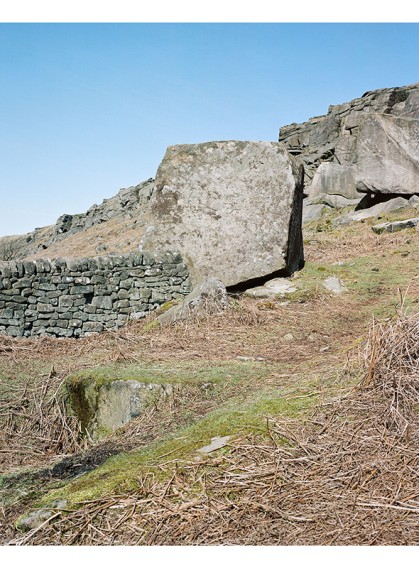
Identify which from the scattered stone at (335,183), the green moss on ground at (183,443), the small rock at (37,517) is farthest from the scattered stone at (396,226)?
the small rock at (37,517)

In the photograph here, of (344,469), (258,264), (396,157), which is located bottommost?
(344,469)

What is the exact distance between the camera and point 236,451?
11.8 ft

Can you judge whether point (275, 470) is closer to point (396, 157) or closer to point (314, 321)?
point (314, 321)

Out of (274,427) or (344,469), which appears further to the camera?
(274,427)

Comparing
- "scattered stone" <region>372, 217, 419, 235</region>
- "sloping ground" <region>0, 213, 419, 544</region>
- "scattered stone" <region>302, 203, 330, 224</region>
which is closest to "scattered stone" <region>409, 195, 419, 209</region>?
"scattered stone" <region>372, 217, 419, 235</region>

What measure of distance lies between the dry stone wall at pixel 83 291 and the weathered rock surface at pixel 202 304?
3.53ft

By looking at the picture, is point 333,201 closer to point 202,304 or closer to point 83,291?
point 83,291

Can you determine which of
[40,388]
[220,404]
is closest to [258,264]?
[40,388]

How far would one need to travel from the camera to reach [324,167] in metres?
20.5

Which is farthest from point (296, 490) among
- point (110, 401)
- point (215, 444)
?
point (110, 401)

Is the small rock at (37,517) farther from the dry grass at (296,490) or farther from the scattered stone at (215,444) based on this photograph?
the scattered stone at (215,444)

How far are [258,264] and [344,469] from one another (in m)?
6.59

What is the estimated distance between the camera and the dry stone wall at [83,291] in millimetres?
8969

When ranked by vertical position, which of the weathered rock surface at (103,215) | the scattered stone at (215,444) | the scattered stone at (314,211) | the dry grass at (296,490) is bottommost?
the dry grass at (296,490)
